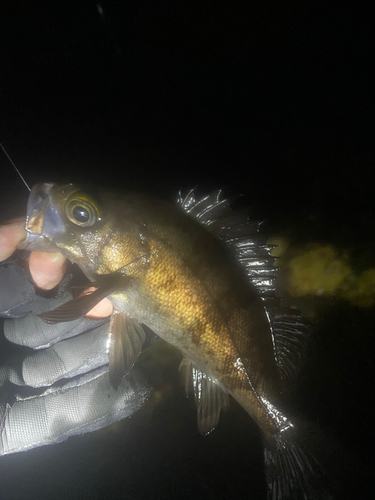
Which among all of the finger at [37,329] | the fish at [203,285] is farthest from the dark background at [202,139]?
the fish at [203,285]

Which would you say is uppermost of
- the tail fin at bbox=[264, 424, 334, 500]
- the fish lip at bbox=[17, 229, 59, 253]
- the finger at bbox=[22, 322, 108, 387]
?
the fish lip at bbox=[17, 229, 59, 253]

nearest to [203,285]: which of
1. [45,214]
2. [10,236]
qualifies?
[45,214]

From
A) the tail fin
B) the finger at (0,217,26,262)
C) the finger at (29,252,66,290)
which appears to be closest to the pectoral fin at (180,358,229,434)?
the tail fin

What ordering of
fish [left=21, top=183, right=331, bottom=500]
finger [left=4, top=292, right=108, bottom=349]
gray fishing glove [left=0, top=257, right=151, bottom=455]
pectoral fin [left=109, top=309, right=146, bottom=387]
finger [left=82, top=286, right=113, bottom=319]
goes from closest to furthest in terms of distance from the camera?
fish [left=21, top=183, right=331, bottom=500] < pectoral fin [left=109, top=309, right=146, bottom=387] < gray fishing glove [left=0, top=257, right=151, bottom=455] < finger [left=4, top=292, right=108, bottom=349] < finger [left=82, top=286, right=113, bottom=319]

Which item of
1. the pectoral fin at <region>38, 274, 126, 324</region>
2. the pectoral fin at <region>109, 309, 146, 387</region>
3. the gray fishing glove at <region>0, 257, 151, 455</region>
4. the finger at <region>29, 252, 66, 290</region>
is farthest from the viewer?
the finger at <region>29, 252, 66, 290</region>

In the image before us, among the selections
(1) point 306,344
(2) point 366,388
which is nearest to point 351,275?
(2) point 366,388

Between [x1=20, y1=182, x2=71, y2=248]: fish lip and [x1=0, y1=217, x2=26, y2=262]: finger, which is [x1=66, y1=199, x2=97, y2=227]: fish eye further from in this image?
[x1=0, y1=217, x2=26, y2=262]: finger

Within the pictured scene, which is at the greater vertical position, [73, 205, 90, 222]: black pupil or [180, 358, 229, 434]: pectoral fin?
[73, 205, 90, 222]: black pupil
